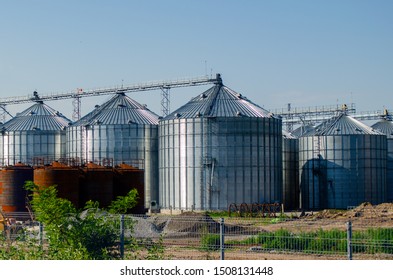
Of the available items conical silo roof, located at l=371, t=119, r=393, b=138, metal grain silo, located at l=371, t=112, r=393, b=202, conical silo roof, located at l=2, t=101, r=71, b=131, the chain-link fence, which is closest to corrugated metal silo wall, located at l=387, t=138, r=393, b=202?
metal grain silo, located at l=371, t=112, r=393, b=202

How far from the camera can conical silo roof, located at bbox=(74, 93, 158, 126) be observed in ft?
258

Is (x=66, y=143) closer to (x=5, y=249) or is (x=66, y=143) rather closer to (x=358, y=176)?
(x=358, y=176)

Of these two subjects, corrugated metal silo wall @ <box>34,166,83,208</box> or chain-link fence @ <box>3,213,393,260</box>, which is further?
corrugated metal silo wall @ <box>34,166,83,208</box>

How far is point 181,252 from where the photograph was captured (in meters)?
30.1

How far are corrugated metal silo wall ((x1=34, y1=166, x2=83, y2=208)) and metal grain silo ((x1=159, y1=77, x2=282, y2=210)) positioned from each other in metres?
15.2

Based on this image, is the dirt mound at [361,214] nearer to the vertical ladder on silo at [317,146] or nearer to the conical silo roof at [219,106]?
the conical silo roof at [219,106]

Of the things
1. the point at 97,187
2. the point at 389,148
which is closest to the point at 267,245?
the point at 97,187

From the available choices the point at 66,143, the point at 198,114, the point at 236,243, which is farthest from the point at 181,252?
the point at 66,143

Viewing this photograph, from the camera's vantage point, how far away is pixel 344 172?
251ft

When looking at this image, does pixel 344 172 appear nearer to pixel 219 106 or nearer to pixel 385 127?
pixel 219 106

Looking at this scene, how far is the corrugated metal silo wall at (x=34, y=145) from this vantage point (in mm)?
85312

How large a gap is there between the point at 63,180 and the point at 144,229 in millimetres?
19649

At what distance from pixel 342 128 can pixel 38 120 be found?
113 feet

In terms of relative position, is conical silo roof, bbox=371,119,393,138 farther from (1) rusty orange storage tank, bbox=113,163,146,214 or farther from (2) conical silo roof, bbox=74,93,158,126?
(1) rusty orange storage tank, bbox=113,163,146,214
